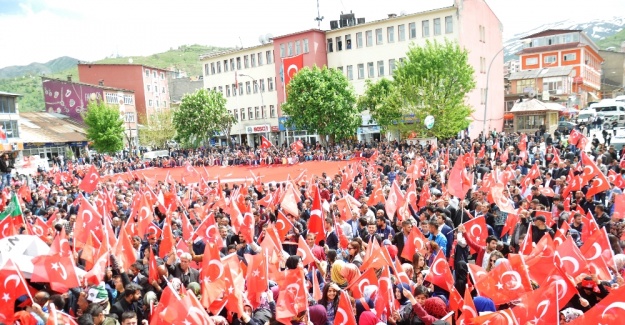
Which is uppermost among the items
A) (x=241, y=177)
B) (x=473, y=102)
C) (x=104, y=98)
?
(x=104, y=98)

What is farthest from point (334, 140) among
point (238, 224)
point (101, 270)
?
point (101, 270)

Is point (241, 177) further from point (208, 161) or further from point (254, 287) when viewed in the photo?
point (254, 287)

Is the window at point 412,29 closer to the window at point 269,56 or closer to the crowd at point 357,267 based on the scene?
the window at point 269,56

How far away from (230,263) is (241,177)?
2683cm

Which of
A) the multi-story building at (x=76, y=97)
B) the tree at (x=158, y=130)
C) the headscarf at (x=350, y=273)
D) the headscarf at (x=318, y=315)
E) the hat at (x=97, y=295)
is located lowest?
the headscarf at (x=318, y=315)

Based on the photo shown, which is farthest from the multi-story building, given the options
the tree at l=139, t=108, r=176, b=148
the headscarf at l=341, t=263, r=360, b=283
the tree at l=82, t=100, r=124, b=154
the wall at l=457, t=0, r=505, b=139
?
the headscarf at l=341, t=263, r=360, b=283

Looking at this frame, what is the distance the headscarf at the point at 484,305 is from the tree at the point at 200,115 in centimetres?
4691

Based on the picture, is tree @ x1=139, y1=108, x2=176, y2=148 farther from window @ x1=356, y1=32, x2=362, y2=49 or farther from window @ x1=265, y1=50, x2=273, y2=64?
window @ x1=356, y1=32, x2=362, y2=49

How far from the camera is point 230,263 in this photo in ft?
23.7

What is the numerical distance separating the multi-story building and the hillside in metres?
44.8

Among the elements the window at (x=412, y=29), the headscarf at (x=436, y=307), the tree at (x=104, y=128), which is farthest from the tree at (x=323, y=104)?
the headscarf at (x=436, y=307)

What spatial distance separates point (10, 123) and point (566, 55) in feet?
241

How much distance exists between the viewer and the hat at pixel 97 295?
22.6ft

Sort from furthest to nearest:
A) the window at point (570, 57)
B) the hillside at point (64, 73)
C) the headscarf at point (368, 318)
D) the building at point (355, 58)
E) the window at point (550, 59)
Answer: the hillside at point (64, 73) < the window at point (550, 59) < the window at point (570, 57) < the building at point (355, 58) < the headscarf at point (368, 318)
